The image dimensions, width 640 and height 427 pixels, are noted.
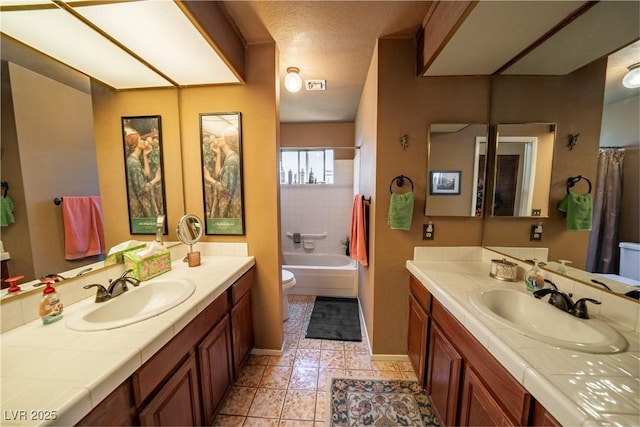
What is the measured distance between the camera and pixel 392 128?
5.72ft

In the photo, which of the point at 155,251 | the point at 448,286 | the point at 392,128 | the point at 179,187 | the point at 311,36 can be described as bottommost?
the point at 448,286

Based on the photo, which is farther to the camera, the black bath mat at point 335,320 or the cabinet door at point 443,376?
the black bath mat at point 335,320

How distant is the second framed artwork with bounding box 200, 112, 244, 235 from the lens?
1812mm

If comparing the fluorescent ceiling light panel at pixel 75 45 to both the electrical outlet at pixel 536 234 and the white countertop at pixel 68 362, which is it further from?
the electrical outlet at pixel 536 234

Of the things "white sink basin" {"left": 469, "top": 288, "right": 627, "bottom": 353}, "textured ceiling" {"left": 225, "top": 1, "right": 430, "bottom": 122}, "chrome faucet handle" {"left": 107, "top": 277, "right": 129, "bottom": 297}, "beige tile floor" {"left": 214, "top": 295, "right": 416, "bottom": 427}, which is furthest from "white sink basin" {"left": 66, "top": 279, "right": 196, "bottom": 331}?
"textured ceiling" {"left": 225, "top": 1, "right": 430, "bottom": 122}

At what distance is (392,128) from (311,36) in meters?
0.90

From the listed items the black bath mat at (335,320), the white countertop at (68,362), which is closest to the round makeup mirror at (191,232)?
the white countertop at (68,362)

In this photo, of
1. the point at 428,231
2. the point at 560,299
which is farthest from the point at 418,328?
the point at 560,299

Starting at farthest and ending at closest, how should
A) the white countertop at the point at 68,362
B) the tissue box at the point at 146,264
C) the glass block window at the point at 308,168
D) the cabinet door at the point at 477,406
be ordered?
the glass block window at the point at 308,168, the tissue box at the point at 146,264, the cabinet door at the point at 477,406, the white countertop at the point at 68,362

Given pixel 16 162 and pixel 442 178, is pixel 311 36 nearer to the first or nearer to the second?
pixel 442 178

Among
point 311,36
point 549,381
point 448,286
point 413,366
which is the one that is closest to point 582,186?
point 448,286

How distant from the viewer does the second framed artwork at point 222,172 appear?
1812mm

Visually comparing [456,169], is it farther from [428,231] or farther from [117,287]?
[117,287]

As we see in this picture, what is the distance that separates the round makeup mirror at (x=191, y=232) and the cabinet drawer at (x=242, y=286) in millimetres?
336
